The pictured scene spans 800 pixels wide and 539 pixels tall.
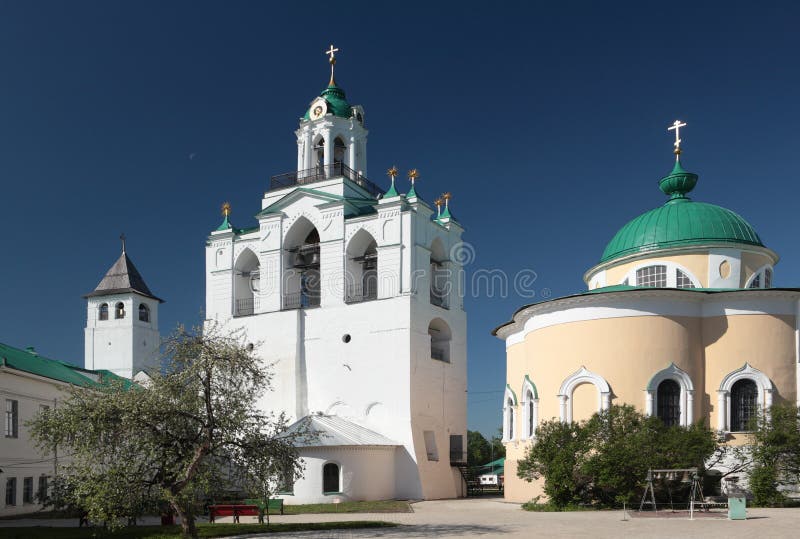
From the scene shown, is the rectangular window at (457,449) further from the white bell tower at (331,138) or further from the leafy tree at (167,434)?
the leafy tree at (167,434)

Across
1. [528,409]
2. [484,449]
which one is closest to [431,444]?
[528,409]

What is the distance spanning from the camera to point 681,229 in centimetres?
3166

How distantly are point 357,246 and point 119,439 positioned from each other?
A: 25.8 meters

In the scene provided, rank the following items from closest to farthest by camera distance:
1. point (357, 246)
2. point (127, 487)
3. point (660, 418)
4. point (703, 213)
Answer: point (127, 487) < point (660, 418) < point (703, 213) < point (357, 246)

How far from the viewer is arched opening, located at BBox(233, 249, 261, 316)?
44688 mm

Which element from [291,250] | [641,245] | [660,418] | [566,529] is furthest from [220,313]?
[566,529]

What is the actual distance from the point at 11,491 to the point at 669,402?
79.9 ft

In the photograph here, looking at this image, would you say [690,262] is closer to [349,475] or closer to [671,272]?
[671,272]

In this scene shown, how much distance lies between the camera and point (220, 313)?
4434cm

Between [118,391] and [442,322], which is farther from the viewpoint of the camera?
[442,322]

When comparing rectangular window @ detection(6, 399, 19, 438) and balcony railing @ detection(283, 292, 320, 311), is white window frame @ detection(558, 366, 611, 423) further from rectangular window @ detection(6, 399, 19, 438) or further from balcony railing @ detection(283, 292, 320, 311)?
rectangular window @ detection(6, 399, 19, 438)

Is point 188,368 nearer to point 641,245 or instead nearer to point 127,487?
point 127,487

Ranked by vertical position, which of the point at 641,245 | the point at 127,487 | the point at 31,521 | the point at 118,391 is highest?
the point at 641,245

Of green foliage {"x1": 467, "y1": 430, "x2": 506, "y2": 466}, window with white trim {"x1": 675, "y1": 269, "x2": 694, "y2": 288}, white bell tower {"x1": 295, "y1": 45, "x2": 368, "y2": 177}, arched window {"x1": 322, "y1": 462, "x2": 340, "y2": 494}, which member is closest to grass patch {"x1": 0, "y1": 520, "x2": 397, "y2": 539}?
arched window {"x1": 322, "y1": 462, "x2": 340, "y2": 494}
